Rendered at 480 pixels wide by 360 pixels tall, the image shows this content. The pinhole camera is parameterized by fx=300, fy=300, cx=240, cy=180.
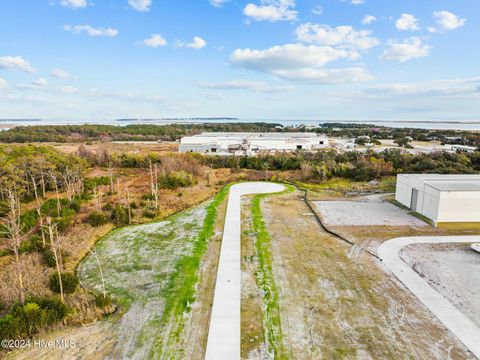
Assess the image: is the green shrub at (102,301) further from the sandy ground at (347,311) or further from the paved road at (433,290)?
the paved road at (433,290)

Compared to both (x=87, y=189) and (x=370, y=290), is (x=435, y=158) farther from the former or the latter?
(x=87, y=189)

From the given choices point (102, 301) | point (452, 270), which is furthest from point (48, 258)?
point (452, 270)

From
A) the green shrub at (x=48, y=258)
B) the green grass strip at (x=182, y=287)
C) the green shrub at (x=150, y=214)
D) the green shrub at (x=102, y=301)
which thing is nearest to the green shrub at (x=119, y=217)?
the green shrub at (x=150, y=214)

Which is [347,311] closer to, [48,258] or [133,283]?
[133,283]

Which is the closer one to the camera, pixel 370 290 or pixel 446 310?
pixel 446 310

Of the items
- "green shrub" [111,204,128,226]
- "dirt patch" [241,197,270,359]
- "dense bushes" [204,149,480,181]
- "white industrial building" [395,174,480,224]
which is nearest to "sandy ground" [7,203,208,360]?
"green shrub" [111,204,128,226]

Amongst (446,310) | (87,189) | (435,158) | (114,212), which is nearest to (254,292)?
(446,310)
